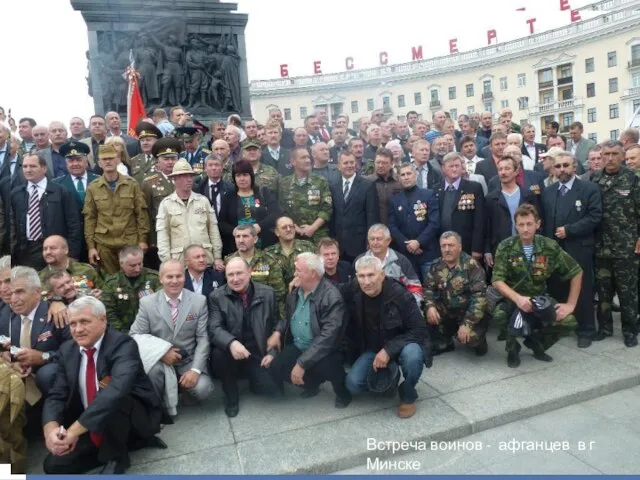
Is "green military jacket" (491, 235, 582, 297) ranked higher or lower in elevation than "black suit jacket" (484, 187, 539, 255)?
lower

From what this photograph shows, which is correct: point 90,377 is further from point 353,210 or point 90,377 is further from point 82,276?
point 353,210

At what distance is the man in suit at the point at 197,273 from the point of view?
5.11 m

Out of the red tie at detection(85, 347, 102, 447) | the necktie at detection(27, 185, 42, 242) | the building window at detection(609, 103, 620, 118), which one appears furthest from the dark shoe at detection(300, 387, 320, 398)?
the building window at detection(609, 103, 620, 118)

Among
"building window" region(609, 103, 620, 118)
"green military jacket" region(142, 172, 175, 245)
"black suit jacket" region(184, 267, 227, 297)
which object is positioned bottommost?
"black suit jacket" region(184, 267, 227, 297)

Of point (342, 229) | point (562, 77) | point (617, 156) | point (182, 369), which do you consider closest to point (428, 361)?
point (182, 369)

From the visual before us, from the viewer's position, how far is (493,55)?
62406mm

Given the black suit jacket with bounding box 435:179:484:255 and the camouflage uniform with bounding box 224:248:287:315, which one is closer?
the camouflage uniform with bounding box 224:248:287:315

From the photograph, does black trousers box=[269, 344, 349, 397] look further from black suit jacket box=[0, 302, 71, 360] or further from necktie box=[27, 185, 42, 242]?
necktie box=[27, 185, 42, 242]

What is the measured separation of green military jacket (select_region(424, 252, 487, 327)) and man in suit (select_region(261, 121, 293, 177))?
3425mm

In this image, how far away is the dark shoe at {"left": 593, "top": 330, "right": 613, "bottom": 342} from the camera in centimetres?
582

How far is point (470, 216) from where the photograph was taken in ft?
20.5

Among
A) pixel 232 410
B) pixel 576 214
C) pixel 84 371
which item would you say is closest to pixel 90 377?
pixel 84 371

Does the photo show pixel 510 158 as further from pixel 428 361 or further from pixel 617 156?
pixel 428 361

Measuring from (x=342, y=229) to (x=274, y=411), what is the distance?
284cm
